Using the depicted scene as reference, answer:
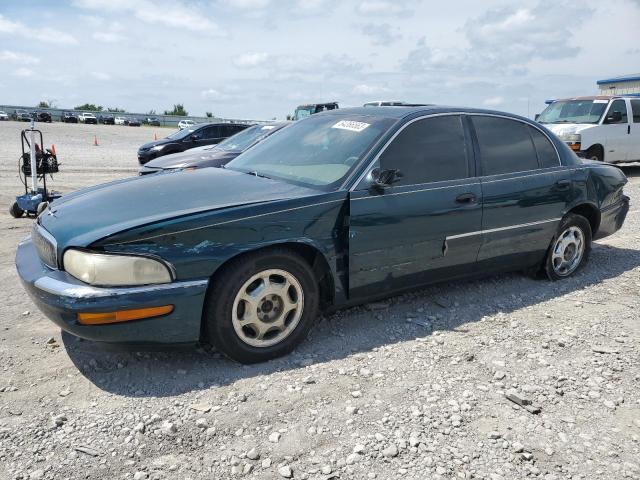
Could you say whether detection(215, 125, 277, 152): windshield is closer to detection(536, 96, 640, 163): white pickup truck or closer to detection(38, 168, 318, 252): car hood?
detection(38, 168, 318, 252): car hood

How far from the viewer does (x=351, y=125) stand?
4.18 meters

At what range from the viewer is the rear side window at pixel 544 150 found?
189 inches

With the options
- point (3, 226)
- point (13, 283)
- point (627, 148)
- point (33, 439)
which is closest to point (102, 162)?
point (3, 226)

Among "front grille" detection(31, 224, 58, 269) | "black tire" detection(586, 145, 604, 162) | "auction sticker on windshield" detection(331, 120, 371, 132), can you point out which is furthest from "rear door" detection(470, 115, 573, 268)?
"black tire" detection(586, 145, 604, 162)

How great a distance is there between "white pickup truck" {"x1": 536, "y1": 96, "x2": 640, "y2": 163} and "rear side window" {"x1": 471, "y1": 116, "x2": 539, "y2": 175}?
8.52m

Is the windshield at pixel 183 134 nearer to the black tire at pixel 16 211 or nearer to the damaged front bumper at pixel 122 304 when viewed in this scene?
the black tire at pixel 16 211

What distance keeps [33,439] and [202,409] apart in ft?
2.67

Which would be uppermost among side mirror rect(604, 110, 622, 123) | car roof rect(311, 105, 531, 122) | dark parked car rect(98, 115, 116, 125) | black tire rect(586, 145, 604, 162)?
dark parked car rect(98, 115, 116, 125)

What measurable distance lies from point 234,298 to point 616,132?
12.6 meters

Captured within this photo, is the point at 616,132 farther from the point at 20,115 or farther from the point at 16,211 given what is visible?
the point at 20,115

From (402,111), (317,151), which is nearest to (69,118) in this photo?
(317,151)

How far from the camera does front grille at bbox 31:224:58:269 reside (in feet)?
10.4

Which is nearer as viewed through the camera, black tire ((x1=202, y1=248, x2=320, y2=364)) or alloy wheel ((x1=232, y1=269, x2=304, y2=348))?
black tire ((x1=202, y1=248, x2=320, y2=364))

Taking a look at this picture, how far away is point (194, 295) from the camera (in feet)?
10.1
